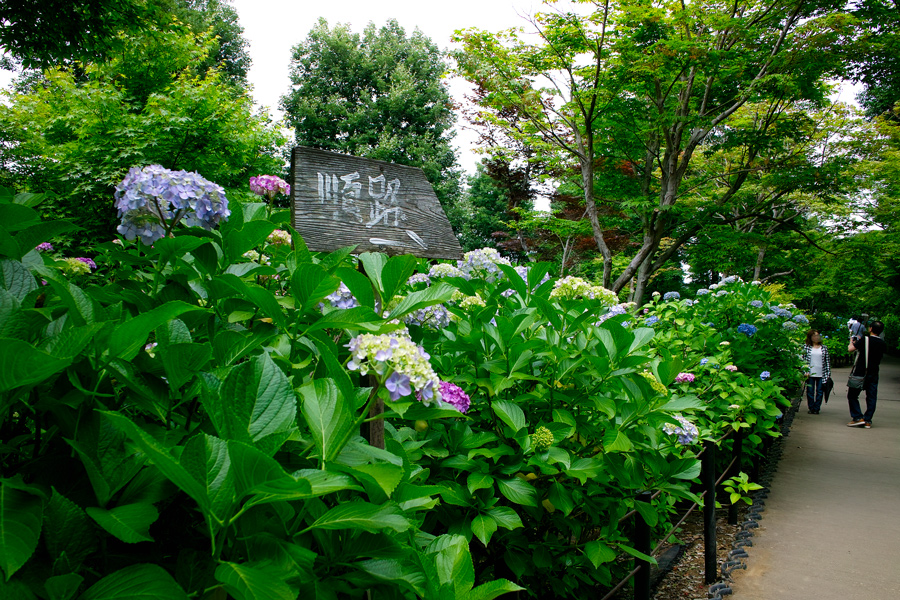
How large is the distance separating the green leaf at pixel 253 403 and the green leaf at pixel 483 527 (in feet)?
2.40

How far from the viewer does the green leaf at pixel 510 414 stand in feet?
4.26

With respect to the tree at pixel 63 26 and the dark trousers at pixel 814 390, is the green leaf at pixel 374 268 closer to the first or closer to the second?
the tree at pixel 63 26

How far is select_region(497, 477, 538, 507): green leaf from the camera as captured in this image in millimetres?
1280

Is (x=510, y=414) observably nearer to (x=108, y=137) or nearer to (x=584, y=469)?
(x=584, y=469)

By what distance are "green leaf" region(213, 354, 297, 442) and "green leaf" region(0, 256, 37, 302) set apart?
36cm

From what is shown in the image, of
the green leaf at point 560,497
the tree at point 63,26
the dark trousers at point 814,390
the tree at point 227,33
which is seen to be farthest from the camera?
the tree at point 227,33

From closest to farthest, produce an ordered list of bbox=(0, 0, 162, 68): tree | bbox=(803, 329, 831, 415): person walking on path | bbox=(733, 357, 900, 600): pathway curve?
bbox=(733, 357, 900, 600): pathway curve
bbox=(0, 0, 162, 68): tree
bbox=(803, 329, 831, 415): person walking on path

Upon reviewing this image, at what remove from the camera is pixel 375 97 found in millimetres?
20938

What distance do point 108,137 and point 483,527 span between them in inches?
449

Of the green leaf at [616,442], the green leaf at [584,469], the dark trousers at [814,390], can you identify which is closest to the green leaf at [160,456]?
the green leaf at [584,469]

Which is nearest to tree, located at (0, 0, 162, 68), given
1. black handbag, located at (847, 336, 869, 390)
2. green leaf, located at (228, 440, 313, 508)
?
green leaf, located at (228, 440, 313, 508)

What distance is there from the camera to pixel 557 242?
1683cm

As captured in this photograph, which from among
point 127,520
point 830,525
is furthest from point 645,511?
point 830,525

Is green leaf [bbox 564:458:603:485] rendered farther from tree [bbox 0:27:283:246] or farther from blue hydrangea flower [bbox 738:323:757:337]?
tree [bbox 0:27:283:246]
